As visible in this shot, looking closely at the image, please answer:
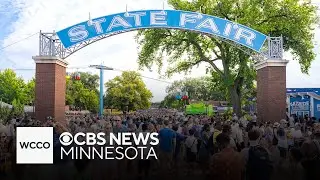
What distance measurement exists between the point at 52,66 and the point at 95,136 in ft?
26.1

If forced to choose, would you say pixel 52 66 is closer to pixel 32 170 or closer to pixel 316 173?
pixel 32 170

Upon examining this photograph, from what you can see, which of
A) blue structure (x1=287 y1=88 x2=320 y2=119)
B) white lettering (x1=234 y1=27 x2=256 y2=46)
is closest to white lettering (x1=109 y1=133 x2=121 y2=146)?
white lettering (x1=234 y1=27 x2=256 y2=46)

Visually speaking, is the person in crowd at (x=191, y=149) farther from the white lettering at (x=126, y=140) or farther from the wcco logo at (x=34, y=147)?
the wcco logo at (x=34, y=147)

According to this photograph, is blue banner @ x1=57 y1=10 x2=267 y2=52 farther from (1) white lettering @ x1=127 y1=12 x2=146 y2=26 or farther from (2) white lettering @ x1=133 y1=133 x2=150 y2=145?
(2) white lettering @ x1=133 y1=133 x2=150 y2=145

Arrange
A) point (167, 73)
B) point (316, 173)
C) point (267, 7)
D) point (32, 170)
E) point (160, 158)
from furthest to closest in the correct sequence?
point (167, 73) → point (267, 7) → point (160, 158) → point (32, 170) → point (316, 173)

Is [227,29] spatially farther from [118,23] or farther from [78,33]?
[78,33]

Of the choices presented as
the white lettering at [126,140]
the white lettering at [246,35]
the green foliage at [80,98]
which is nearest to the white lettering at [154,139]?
the white lettering at [126,140]

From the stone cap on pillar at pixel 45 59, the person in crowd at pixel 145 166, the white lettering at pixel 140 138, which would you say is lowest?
the person in crowd at pixel 145 166

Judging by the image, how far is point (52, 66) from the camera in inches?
661

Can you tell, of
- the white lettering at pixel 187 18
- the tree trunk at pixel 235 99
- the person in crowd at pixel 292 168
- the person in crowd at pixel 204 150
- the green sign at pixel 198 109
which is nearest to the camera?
the person in crowd at pixel 292 168

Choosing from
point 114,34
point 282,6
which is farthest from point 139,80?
point 114,34

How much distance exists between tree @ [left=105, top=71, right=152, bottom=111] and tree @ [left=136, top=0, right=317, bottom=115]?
35.3m

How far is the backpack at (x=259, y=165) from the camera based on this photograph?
22.7ft

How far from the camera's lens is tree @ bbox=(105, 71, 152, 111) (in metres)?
64.3
